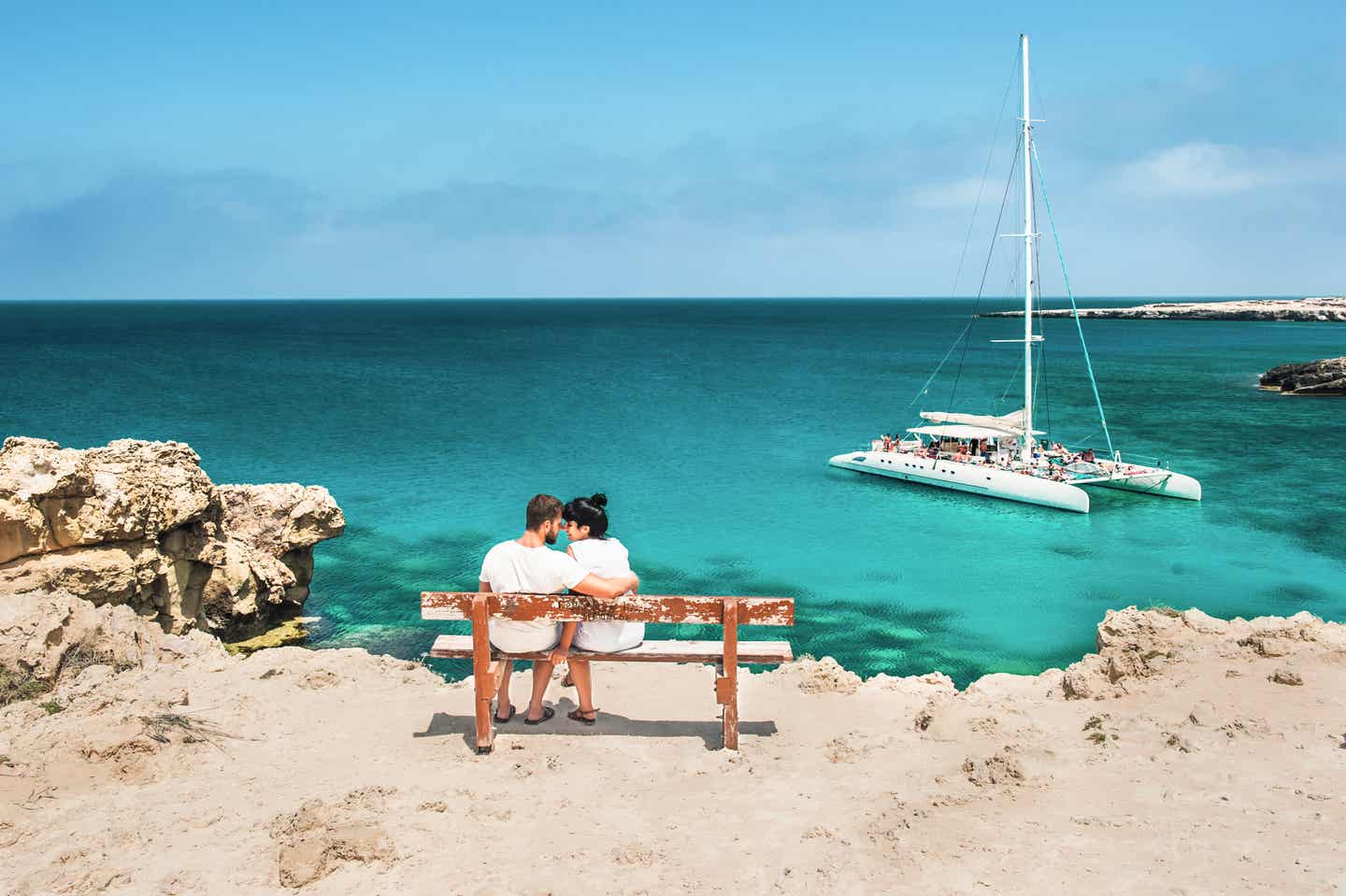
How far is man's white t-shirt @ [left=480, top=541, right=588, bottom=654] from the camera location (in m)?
6.94

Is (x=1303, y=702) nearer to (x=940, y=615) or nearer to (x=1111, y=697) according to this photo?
(x=1111, y=697)

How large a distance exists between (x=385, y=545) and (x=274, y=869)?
16.3 m

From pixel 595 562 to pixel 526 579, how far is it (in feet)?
1.76

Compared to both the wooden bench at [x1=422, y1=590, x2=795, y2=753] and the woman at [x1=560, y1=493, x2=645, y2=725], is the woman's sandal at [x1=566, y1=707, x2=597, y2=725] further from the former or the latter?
the wooden bench at [x1=422, y1=590, x2=795, y2=753]

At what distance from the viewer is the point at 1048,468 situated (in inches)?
1163

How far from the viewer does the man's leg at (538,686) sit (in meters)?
7.41

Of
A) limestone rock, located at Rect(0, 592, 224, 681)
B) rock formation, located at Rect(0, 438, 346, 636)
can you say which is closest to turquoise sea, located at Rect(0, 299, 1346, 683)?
rock formation, located at Rect(0, 438, 346, 636)

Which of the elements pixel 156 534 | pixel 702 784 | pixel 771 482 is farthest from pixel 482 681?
pixel 771 482

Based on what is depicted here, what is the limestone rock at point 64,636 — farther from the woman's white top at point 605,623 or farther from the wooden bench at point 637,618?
the woman's white top at point 605,623

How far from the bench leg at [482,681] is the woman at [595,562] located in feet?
1.94

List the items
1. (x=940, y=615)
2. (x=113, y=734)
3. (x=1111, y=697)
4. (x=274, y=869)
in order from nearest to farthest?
(x=274, y=869) < (x=113, y=734) < (x=1111, y=697) < (x=940, y=615)

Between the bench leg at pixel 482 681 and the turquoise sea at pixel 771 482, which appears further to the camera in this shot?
the turquoise sea at pixel 771 482

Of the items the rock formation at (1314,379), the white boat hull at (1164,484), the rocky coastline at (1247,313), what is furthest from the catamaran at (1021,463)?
the rocky coastline at (1247,313)

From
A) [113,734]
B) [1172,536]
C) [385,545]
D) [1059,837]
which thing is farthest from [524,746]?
[1172,536]
